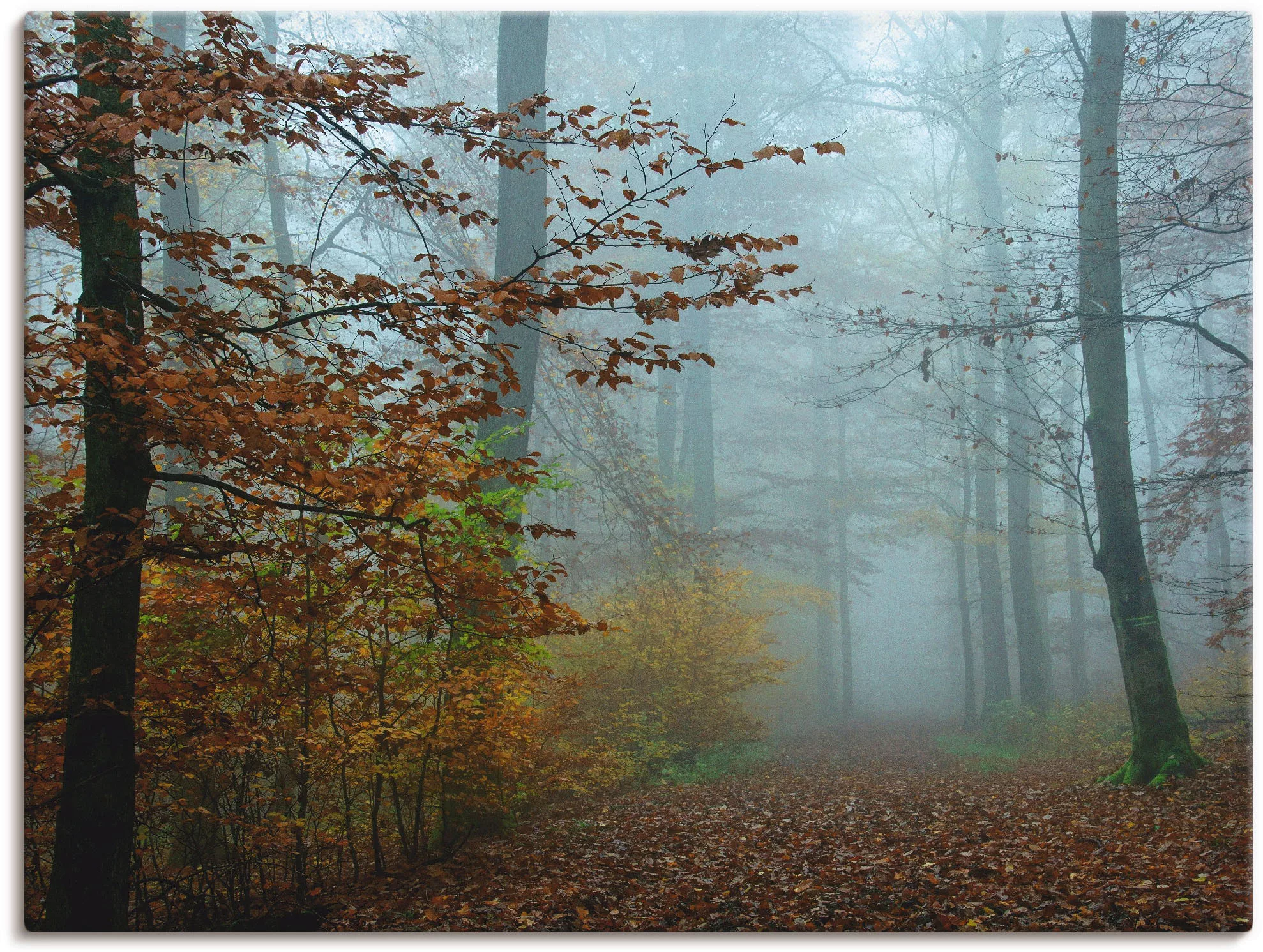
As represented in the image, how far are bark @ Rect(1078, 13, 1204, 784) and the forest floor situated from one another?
0.34m

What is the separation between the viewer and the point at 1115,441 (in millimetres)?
5664

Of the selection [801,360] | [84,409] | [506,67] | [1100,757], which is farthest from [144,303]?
[801,360]

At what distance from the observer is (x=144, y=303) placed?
3.33 m

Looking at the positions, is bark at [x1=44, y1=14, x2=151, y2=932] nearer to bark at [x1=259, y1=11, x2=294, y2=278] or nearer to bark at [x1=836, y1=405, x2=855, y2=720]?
bark at [x1=259, y1=11, x2=294, y2=278]

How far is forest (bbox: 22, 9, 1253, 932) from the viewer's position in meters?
2.88

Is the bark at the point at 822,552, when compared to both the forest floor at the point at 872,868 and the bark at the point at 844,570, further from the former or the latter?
the forest floor at the point at 872,868

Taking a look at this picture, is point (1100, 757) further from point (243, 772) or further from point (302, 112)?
point (302, 112)

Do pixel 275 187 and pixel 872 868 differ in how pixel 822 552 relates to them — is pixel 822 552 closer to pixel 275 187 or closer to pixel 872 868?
pixel 275 187

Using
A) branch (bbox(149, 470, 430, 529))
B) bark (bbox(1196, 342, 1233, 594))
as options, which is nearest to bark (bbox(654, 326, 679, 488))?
bark (bbox(1196, 342, 1233, 594))

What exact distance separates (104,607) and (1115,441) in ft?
19.1

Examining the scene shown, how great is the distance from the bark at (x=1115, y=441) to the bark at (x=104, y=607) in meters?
4.97

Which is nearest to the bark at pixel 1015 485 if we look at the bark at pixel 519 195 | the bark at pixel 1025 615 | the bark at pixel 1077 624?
the bark at pixel 1025 615

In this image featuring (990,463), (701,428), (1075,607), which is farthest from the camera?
(1075,607)

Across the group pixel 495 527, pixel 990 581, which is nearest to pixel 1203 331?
pixel 495 527
